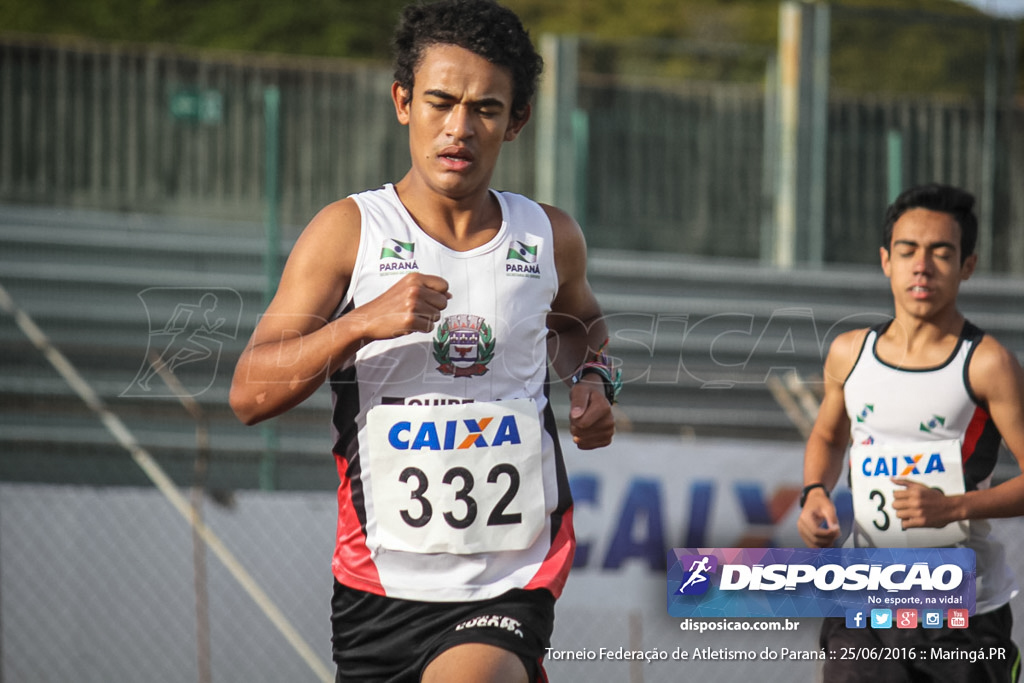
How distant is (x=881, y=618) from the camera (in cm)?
333

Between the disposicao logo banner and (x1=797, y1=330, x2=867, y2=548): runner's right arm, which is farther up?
(x1=797, y1=330, x2=867, y2=548): runner's right arm

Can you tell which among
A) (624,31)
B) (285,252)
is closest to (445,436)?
(285,252)

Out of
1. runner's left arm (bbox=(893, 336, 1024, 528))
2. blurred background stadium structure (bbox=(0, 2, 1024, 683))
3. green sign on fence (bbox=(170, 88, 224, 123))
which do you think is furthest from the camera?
green sign on fence (bbox=(170, 88, 224, 123))

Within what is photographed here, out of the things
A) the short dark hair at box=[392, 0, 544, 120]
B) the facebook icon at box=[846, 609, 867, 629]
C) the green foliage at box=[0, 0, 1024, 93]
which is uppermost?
the green foliage at box=[0, 0, 1024, 93]

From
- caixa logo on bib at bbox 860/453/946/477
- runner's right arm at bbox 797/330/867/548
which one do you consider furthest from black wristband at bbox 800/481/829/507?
caixa logo on bib at bbox 860/453/946/477

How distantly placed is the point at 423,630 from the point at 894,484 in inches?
61.2

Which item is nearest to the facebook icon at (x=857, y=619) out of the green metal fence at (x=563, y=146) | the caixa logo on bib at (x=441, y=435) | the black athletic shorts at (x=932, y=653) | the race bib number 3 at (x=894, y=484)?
the black athletic shorts at (x=932, y=653)

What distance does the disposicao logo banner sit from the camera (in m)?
3.30

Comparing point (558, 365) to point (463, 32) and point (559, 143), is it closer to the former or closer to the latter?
point (463, 32)

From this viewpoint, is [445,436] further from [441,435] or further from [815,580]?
[815,580]

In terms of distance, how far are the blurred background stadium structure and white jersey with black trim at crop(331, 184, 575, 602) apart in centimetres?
236

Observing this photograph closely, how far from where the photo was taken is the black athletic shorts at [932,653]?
3285 millimetres

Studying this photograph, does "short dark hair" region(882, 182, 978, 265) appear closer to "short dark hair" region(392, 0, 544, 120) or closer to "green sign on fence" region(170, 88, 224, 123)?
"short dark hair" region(392, 0, 544, 120)

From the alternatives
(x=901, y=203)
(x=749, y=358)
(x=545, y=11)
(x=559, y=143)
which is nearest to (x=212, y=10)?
(x=545, y=11)
